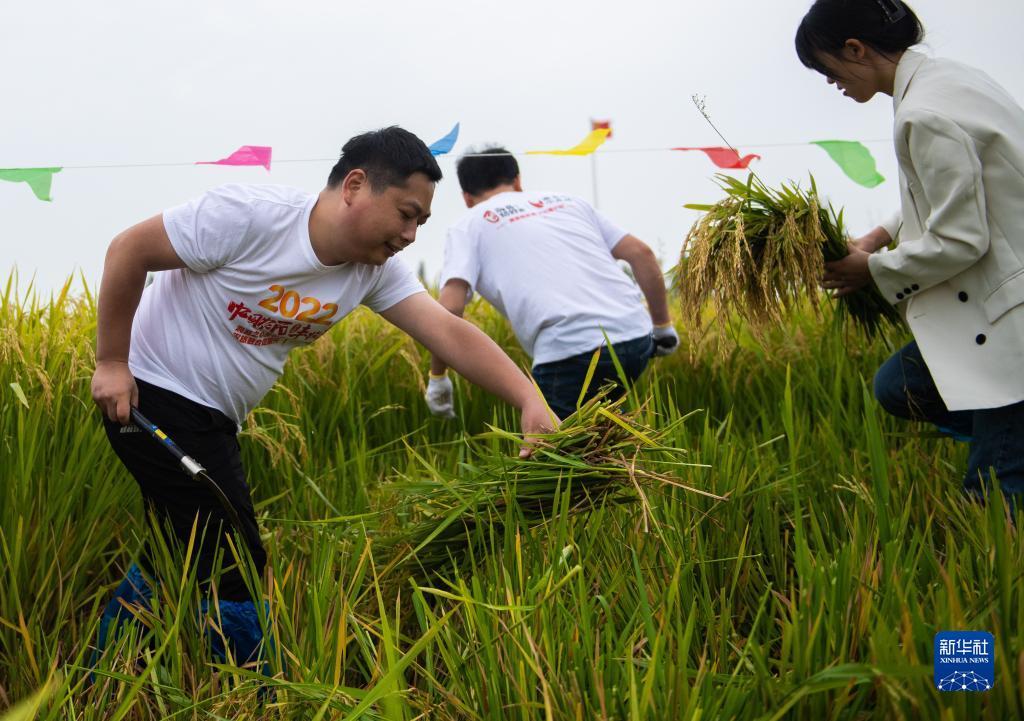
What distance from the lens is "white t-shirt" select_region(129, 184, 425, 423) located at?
210 cm

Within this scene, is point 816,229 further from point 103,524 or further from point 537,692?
point 103,524

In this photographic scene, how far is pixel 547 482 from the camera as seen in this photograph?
189cm

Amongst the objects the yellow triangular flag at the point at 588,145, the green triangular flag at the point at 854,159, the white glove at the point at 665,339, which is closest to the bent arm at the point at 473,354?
the white glove at the point at 665,339

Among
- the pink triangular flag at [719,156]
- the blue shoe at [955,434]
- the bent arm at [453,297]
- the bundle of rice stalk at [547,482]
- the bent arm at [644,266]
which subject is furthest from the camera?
the pink triangular flag at [719,156]

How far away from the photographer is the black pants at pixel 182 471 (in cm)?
212

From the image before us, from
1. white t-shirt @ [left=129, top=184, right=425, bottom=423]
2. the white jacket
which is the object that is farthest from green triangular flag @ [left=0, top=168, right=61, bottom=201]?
the white jacket

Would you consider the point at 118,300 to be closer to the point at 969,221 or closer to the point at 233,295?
the point at 233,295

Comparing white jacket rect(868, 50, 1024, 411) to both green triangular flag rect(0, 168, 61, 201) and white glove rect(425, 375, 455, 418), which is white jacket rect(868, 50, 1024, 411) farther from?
green triangular flag rect(0, 168, 61, 201)

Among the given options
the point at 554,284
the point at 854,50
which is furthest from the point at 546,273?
the point at 854,50

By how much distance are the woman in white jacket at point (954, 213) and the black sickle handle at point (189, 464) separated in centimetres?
164

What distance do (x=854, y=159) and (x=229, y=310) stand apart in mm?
2906

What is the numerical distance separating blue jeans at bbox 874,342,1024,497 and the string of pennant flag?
1.18 m

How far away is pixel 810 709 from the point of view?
1319 millimetres

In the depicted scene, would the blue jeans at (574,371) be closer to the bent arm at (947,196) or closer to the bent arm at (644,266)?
the bent arm at (644,266)
